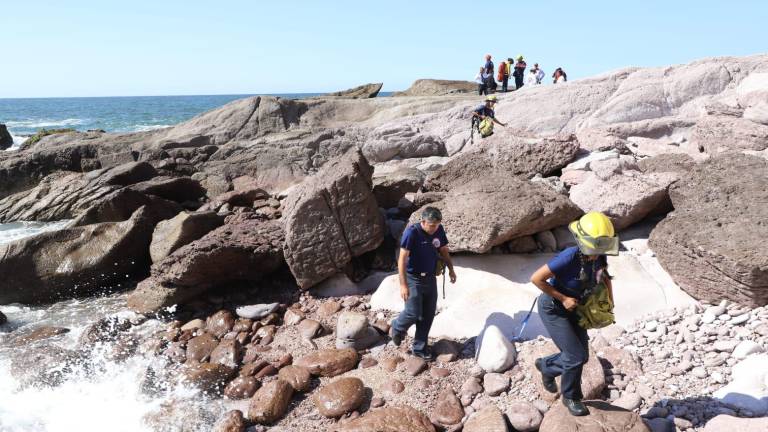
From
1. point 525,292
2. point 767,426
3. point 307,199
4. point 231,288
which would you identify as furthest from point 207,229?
point 767,426

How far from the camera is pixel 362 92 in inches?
991

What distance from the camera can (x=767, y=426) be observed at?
3.56 metres

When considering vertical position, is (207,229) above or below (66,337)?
above

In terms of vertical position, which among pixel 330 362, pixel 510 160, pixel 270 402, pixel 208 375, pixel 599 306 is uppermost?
pixel 510 160

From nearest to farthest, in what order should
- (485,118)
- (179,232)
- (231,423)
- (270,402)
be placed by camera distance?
1. (231,423)
2. (270,402)
3. (179,232)
4. (485,118)

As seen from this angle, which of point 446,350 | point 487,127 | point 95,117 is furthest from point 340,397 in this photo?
point 95,117

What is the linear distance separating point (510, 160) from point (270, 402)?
5639 mm

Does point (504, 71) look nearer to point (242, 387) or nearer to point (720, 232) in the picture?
point (720, 232)

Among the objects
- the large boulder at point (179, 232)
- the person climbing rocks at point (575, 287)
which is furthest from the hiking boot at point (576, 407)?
the large boulder at point (179, 232)

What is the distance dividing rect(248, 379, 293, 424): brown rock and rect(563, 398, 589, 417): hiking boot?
261 cm

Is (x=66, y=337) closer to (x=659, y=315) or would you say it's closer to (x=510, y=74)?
(x=659, y=315)

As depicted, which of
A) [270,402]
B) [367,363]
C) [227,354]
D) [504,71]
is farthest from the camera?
[504,71]

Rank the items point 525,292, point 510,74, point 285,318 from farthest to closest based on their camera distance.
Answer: point 510,74 < point 285,318 < point 525,292

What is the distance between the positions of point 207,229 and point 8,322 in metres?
3.08
